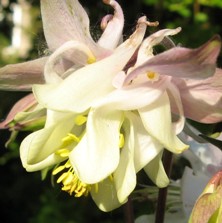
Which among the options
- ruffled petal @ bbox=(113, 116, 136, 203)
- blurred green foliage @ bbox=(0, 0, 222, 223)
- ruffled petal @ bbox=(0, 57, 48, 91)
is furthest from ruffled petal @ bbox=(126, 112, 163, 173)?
blurred green foliage @ bbox=(0, 0, 222, 223)

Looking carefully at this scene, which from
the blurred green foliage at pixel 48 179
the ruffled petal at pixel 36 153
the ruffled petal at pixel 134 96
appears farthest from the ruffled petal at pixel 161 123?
the blurred green foliage at pixel 48 179

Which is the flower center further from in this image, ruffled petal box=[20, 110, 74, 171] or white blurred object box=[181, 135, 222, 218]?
white blurred object box=[181, 135, 222, 218]

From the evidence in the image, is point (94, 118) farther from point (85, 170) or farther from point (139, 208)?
point (139, 208)

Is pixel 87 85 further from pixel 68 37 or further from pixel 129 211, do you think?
pixel 129 211

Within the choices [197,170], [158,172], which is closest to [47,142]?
[158,172]

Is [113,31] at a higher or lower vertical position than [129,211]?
higher

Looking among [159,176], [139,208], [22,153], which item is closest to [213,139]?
[159,176]

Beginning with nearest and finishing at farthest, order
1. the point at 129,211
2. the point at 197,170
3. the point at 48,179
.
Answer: the point at 129,211 < the point at 197,170 < the point at 48,179
